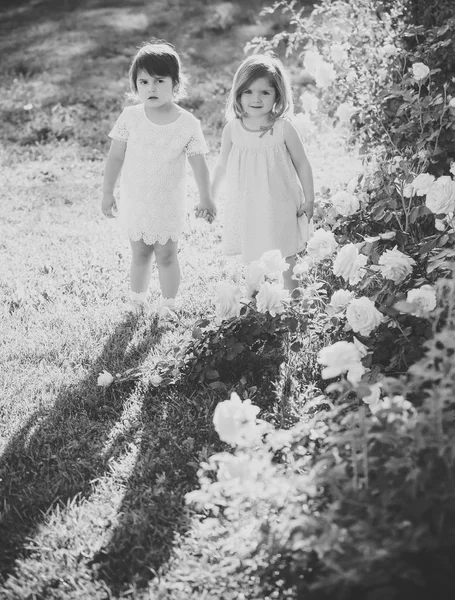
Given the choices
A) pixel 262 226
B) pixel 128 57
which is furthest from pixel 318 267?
pixel 128 57

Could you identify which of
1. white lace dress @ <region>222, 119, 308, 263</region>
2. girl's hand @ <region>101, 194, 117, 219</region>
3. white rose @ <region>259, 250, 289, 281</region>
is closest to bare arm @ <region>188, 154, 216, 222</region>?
white lace dress @ <region>222, 119, 308, 263</region>

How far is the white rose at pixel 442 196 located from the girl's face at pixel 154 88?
4.38 feet

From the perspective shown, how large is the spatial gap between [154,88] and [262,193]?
71cm

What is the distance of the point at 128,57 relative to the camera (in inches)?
342

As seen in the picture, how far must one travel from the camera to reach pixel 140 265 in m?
3.60

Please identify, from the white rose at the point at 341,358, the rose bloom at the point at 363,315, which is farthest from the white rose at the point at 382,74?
the white rose at the point at 341,358

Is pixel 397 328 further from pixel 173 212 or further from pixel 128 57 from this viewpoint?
pixel 128 57

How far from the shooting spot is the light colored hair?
3.01m

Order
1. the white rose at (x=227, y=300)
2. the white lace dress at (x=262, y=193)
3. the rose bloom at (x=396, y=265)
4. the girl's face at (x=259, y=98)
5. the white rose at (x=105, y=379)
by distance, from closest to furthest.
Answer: the rose bloom at (x=396, y=265), the white rose at (x=227, y=300), the white rose at (x=105, y=379), the girl's face at (x=259, y=98), the white lace dress at (x=262, y=193)

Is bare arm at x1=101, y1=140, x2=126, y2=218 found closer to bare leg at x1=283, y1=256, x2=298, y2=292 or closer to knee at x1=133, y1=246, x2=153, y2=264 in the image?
knee at x1=133, y1=246, x2=153, y2=264

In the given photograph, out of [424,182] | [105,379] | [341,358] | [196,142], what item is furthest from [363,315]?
[196,142]

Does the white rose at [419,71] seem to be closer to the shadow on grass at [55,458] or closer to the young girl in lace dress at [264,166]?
the young girl in lace dress at [264,166]

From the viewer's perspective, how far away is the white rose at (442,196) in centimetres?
263

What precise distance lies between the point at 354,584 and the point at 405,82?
2.78 meters
